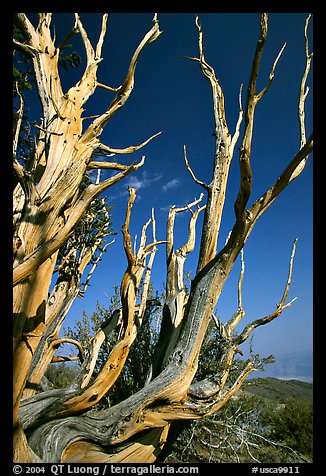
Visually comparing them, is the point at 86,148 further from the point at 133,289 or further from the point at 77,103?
the point at 133,289

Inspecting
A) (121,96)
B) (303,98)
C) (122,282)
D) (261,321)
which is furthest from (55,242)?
(261,321)

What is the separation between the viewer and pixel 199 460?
5.54m

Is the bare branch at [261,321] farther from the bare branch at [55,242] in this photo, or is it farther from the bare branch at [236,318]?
the bare branch at [55,242]

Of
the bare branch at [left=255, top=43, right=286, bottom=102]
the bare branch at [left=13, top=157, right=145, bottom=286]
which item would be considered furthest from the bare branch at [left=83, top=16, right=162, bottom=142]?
the bare branch at [left=255, top=43, right=286, bottom=102]

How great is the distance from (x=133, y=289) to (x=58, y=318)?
1.81 m

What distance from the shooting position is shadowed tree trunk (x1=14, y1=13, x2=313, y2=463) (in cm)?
262

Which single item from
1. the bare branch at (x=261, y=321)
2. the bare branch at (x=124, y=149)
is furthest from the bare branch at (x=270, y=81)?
the bare branch at (x=261, y=321)

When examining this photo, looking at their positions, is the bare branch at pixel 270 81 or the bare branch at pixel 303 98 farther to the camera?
the bare branch at pixel 303 98

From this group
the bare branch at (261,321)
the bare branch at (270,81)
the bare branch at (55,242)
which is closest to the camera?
the bare branch at (55,242)

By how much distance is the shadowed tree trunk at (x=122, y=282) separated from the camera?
2615 millimetres

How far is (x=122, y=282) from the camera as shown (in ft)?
11.6

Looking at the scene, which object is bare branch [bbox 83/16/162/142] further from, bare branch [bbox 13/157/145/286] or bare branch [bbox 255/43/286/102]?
bare branch [bbox 255/43/286/102]

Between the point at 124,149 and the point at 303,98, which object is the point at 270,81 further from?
the point at 124,149
